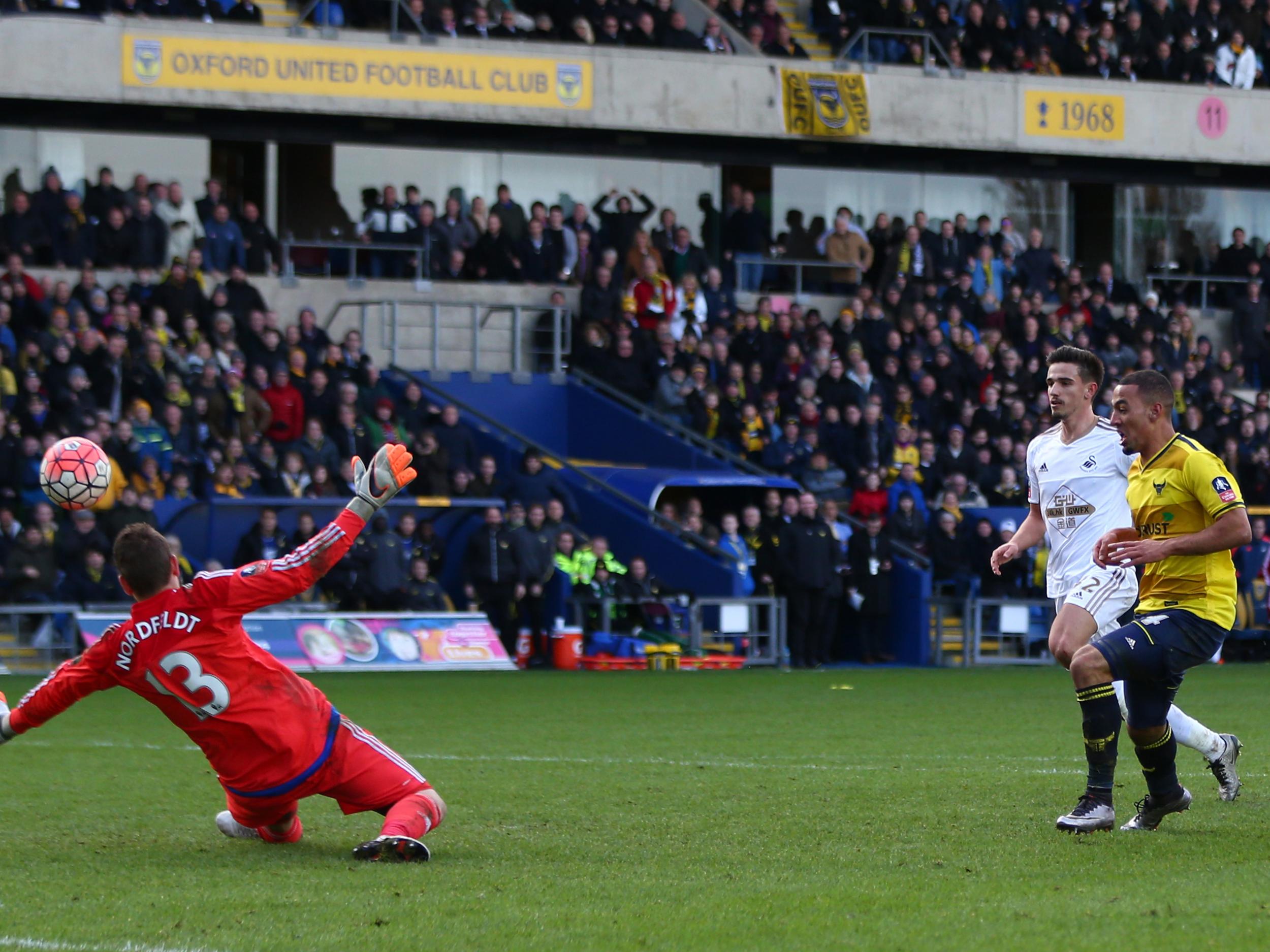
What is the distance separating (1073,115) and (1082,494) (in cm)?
2261

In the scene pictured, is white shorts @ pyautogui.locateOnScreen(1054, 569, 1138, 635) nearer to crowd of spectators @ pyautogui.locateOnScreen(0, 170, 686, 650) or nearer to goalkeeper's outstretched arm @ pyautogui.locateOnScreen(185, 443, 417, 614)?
goalkeeper's outstretched arm @ pyautogui.locateOnScreen(185, 443, 417, 614)

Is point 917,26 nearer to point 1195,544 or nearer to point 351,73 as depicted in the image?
point 351,73

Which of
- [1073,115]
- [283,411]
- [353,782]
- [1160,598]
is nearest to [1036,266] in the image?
[1073,115]

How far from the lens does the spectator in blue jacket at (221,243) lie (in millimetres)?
24625

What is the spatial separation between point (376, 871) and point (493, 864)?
0.45 meters

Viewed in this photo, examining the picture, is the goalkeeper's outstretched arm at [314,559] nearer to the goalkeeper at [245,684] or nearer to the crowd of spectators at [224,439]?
the goalkeeper at [245,684]

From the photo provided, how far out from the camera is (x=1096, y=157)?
3189 cm

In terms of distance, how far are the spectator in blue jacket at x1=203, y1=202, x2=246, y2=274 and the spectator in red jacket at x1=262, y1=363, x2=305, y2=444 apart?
3.53 metres

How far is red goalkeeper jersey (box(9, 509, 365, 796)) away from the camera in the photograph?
6961 mm

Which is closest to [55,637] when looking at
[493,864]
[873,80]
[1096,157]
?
[493,864]

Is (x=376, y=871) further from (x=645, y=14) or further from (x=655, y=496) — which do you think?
(x=645, y=14)

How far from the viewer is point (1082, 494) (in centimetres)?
918

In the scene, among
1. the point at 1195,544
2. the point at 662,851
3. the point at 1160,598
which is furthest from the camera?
the point at 1160,598

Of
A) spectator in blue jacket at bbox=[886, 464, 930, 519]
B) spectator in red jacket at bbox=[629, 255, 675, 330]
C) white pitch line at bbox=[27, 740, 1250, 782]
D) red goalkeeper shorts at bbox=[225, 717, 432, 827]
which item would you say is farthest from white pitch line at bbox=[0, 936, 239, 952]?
spectator in red jacket at bbox=[629, 255, 675, 330]
